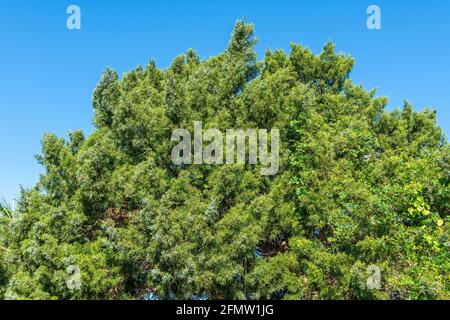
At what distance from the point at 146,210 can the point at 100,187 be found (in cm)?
233

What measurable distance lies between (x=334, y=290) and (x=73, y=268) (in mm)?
7553

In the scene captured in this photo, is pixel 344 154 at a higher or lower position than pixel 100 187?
higher

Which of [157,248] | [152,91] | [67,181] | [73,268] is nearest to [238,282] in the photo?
[157,248]

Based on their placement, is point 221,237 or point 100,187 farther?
→ point 100,187

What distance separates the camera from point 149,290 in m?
14.2

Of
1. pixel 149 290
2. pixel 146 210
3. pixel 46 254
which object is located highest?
pixel 146 210

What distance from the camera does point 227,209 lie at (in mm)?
14594

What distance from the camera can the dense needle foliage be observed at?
12.9 meters

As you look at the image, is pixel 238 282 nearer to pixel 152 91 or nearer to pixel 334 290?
pixel 334 290

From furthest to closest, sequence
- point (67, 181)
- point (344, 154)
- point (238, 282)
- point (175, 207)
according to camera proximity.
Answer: point (344, 154), point (67, 181), point (175, 207), point (238, 282)

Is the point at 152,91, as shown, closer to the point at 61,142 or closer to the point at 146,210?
the point at 61,142

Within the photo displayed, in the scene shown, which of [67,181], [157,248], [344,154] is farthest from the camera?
[344,154]

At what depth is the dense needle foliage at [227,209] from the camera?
1295 centimetres

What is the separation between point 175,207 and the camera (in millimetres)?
14531
